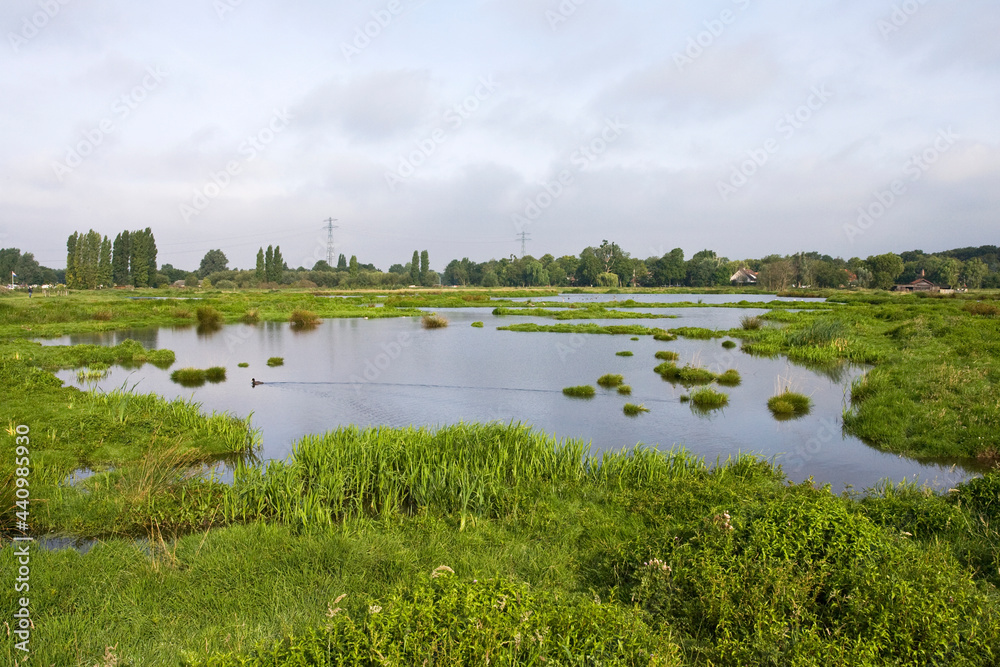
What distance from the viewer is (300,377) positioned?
20859 mm

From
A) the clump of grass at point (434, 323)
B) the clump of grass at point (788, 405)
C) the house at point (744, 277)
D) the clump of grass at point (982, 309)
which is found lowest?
the clump of grass at point (788, 405)

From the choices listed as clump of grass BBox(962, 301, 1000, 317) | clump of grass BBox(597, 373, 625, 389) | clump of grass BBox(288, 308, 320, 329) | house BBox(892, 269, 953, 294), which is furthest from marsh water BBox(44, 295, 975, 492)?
house BBox(892, 269, 953, 294)

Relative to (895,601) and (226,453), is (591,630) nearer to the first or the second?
(895,601)

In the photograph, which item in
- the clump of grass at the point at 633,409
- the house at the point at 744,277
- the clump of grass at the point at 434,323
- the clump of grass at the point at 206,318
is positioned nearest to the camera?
the clump of grass at the point at 633,409

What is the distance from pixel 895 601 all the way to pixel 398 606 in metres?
3.58

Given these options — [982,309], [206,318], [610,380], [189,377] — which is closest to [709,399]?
[610,380]

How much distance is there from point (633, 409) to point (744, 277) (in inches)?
5079

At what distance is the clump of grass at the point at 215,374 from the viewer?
20.1 metres

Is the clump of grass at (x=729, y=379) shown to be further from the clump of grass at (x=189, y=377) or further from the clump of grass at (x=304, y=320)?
the clump of grass at (x=304, y=320)

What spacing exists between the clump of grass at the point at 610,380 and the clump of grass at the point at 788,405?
15.6 feet

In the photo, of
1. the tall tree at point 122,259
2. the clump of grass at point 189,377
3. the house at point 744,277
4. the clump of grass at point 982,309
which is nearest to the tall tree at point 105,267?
the tall tree at point 122,259

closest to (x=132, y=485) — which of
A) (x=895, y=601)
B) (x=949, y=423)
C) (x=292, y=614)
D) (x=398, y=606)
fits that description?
(x=292, y=614)

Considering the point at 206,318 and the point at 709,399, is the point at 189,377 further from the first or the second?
the point at 206,318

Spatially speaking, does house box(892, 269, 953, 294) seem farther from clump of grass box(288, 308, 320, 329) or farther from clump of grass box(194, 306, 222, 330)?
clump of grass box(194, 306, 222, 330)
